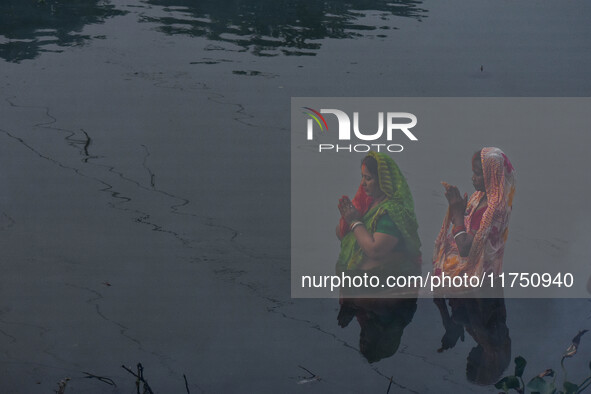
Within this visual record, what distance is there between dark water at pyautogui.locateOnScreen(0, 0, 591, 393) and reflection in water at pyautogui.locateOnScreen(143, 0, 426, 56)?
0.09 ft

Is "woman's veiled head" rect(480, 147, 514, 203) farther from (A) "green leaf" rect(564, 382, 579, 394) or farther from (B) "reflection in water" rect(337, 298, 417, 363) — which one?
(A) "green leaf" rect(564, 382, 579, 394)

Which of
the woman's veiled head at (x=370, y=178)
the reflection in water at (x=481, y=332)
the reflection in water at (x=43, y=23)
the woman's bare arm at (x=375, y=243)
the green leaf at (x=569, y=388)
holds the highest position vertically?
the reflection in water at (x=43, y=23)

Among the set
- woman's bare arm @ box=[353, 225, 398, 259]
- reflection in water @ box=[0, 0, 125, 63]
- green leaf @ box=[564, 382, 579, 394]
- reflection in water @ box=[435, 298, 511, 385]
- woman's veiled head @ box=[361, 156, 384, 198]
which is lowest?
reflection in water @ box=[435, 298, 511, 385]

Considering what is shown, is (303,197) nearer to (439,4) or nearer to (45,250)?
(45,250)

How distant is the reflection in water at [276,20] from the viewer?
28.5ft

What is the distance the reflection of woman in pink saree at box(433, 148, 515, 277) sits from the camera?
6727mm

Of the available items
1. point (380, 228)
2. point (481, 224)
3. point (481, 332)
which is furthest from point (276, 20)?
point (481, 332)

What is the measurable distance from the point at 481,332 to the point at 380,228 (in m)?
1.16

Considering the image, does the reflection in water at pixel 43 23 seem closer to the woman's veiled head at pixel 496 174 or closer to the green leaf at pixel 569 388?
the woman's veiled head at pixel 496 174

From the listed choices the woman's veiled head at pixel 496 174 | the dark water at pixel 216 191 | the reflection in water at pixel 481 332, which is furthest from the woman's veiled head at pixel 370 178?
the reflection in water at pixel 481 332

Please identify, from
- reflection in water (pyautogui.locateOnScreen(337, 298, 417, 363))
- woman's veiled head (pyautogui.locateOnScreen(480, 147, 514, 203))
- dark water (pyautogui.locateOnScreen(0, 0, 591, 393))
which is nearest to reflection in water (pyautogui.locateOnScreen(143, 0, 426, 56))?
dark water (pyautogui.locateOnScreen(0, 0, 591, 393))

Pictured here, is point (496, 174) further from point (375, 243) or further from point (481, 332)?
point (481, 332)

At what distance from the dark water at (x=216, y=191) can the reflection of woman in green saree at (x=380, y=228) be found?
283 millimetres

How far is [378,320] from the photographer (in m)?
6.65
